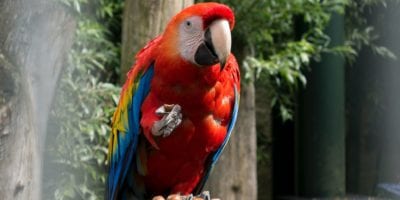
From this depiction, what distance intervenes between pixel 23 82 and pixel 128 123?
0.90ft

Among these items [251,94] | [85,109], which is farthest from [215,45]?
[251,94]

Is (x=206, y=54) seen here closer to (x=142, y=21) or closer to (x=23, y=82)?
(x=23, y=82)

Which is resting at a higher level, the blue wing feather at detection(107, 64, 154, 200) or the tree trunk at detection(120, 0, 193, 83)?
the tree trunk at detection(120, 0, 193, 83)

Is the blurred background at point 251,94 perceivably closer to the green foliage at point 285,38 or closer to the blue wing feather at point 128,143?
the green foliage at point 285,38

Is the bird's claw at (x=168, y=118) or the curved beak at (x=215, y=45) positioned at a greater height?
the curved beak at (x=215, y=45)

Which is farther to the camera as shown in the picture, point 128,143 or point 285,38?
point 285,38

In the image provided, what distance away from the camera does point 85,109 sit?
2.14m

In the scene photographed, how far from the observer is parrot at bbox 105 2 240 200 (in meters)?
1.31

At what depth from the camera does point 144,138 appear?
4.74ft

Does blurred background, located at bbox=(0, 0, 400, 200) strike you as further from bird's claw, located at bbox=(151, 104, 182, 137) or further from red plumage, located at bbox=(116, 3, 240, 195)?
bird's claw, located at bbox=(151, 104, 182, 137)

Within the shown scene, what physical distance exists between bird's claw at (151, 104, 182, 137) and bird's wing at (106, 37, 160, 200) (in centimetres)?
13

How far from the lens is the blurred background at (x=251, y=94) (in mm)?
1538

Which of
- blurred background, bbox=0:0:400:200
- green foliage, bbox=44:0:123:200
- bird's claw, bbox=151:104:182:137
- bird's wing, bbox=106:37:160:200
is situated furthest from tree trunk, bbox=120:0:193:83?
bird's claw, bbox=151:104:182:137

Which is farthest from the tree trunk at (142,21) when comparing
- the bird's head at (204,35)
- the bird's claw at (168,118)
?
the bird's claw at (168,118)
